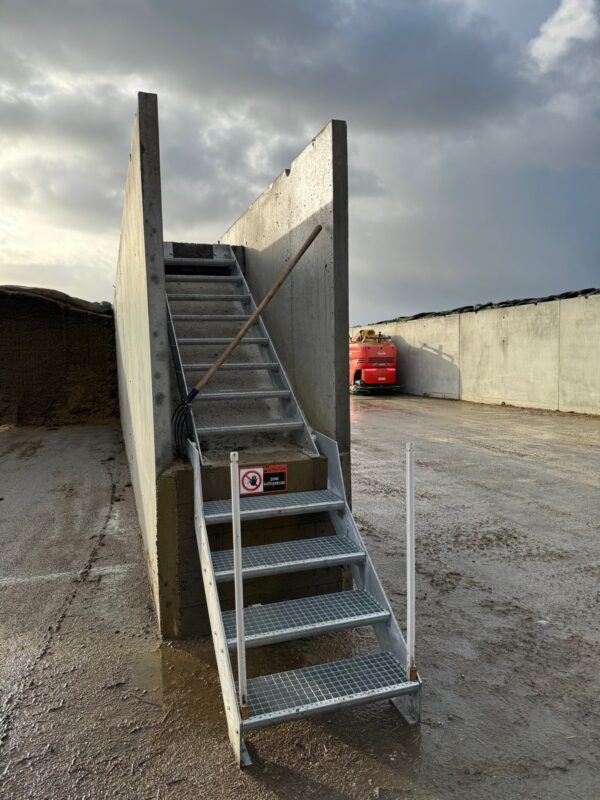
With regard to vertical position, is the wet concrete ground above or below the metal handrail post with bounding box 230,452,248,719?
below

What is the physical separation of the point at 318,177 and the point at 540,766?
133 inches

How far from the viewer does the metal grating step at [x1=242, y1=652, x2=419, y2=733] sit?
2367 mm

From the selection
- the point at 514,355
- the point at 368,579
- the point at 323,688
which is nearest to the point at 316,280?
the point at 368,579

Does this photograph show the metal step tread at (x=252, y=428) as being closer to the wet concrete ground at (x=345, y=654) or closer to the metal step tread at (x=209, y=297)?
the wet concrete ground at (x=345, y=654)

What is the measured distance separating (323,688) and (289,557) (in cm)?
76

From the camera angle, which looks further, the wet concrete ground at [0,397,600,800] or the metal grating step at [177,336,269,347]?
the metal grating step at [177,336,269,347]

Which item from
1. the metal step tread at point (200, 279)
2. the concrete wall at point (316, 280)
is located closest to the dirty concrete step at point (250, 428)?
the concrete wall at point (316, 280)

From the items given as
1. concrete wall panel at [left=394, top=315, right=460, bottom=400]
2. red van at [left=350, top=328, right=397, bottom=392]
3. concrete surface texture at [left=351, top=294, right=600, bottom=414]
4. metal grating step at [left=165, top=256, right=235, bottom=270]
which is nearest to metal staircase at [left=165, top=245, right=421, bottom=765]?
metal grating step at [left=165, top=256, right=235, bottom=270]

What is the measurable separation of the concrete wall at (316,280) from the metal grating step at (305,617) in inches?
35.7

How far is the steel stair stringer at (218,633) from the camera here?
2307mm

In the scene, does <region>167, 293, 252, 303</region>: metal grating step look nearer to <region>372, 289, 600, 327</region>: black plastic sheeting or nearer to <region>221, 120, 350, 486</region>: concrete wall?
<region>221, 120, 350, 486</region>: concrete wall

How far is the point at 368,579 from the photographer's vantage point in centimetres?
307

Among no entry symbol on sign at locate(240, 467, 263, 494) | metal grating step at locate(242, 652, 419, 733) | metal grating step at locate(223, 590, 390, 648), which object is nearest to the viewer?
metal grating step at locate(242, 652, 419, 733)

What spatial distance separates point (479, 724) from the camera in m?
2.53
